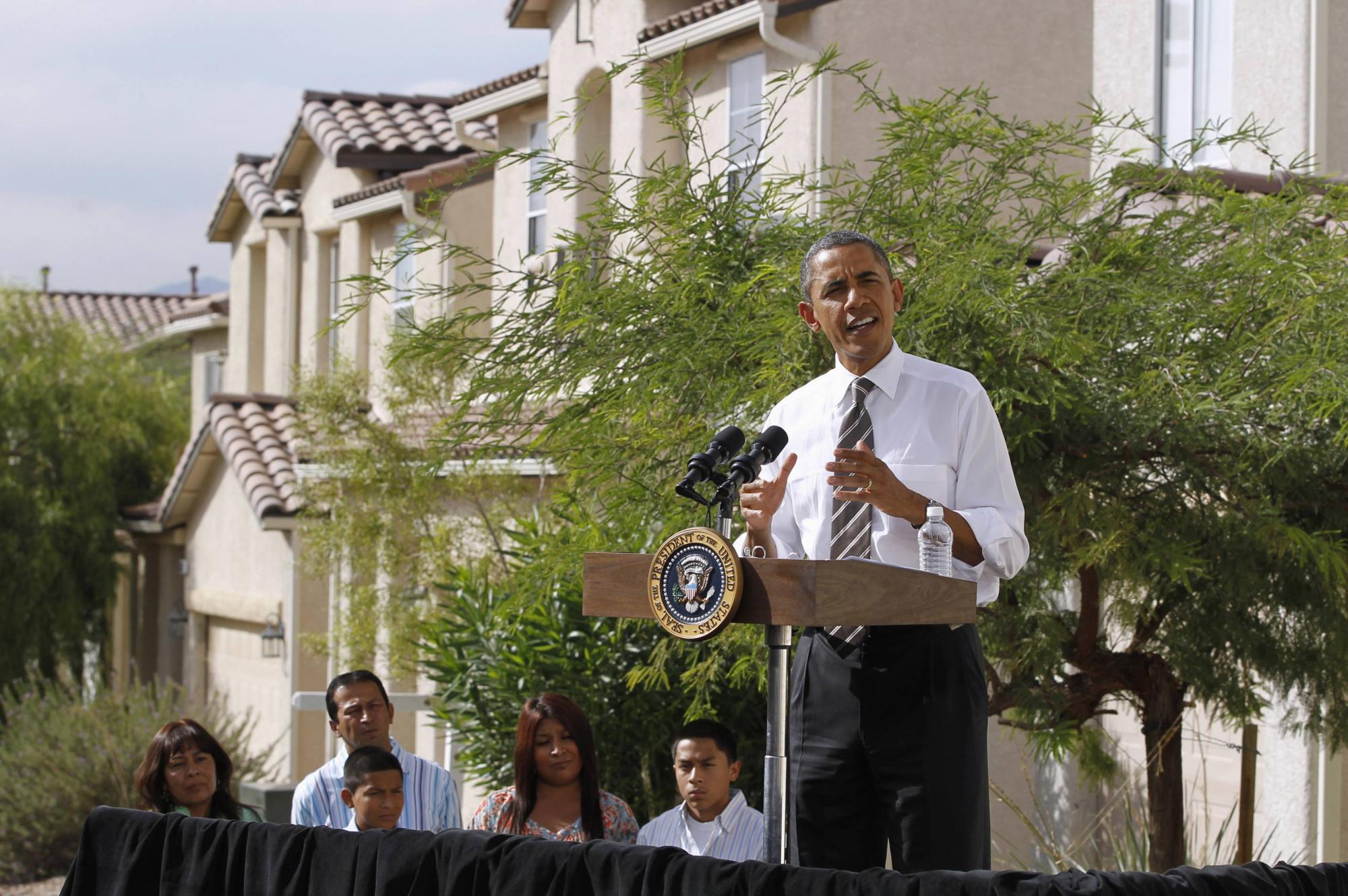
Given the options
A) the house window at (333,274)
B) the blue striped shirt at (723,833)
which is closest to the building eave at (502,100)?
the house window at (333,274)

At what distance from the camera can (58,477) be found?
24.9m

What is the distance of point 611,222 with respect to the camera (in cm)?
686

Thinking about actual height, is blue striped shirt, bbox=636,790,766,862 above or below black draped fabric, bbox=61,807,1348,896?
below

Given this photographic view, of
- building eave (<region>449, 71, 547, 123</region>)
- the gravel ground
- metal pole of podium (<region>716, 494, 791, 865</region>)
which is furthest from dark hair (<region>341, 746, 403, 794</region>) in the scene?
building eave (<region>449, 71, 547, 123</region>)

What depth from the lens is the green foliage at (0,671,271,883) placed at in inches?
641

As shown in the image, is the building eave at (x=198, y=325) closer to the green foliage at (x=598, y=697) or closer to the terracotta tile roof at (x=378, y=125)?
the terracotta tile roof at (x=378, y=125)

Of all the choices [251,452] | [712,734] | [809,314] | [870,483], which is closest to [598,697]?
[712,734]

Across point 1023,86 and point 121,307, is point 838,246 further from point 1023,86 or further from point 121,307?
point 121,307

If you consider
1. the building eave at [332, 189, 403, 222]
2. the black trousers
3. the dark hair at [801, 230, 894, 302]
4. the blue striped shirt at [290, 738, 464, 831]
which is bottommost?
the blue striped shirt at [290, 738, 464, 831]

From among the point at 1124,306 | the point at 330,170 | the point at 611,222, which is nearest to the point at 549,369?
the point at 611,222

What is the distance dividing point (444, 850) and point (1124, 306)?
10.8ft

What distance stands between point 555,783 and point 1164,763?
Result: 271 centimetres

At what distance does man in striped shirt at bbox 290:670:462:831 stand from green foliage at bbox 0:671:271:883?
9.71 metres

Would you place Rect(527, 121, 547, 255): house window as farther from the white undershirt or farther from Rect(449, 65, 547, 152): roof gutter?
the white undershirt
